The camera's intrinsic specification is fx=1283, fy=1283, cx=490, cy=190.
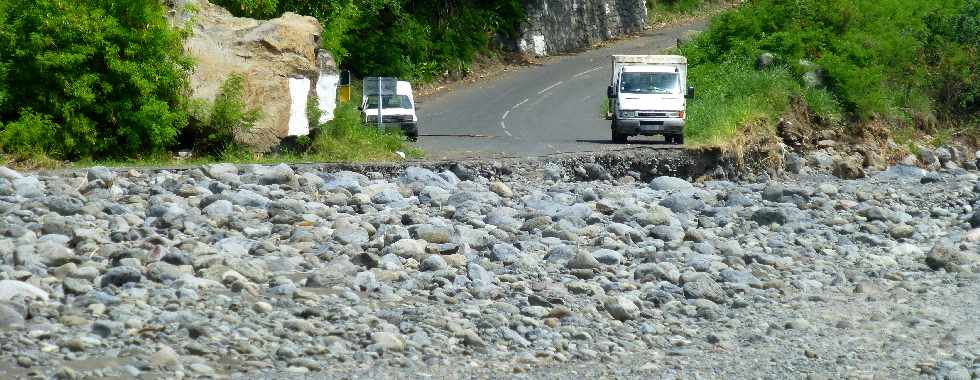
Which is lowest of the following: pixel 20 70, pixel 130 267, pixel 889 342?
pixel 889 342

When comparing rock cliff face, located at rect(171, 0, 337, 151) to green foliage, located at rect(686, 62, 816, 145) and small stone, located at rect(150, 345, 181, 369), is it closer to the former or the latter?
green foliage, located at rect(686, 62, 816, 145)

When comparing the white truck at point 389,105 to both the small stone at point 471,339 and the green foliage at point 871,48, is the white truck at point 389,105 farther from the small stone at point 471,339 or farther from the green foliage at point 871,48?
the small stone at point 471,339

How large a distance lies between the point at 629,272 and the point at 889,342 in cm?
325

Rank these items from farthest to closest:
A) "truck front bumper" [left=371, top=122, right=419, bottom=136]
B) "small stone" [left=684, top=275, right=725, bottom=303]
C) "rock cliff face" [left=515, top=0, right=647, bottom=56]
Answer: "rock cliff face" [left=515, top=0, right=647, bottom=56] → "truck front bumper" [left=371, top=122, right=419, bottom=136] → "small stone" [left=684, top=275, right=725, bottom=303]

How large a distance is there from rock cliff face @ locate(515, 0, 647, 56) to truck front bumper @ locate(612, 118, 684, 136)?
25.3 metres

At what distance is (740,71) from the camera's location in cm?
3706

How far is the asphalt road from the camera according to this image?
30.0 metres

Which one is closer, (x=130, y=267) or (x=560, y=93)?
(x=130, y=267)

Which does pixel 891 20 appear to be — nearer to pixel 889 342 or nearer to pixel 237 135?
pixel 237 135

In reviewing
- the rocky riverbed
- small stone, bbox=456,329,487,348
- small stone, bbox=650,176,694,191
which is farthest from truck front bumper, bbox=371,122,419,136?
small stone, bbox=456,329,487,348

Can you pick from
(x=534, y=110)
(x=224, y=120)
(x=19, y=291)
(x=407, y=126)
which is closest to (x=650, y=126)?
(x=407, y=126)

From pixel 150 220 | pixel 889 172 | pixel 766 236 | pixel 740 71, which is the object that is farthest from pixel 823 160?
pixel 150 220

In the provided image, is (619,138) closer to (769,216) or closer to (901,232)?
(769,216)

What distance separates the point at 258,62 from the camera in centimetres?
2423
